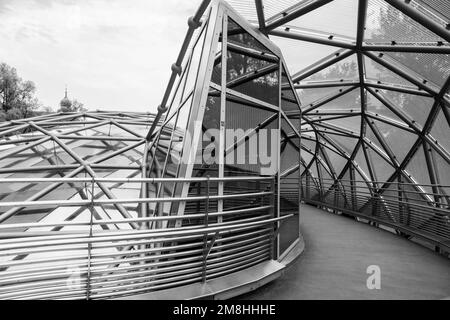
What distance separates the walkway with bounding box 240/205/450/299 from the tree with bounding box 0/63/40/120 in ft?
183

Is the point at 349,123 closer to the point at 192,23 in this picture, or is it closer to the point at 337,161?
the point at 337,161

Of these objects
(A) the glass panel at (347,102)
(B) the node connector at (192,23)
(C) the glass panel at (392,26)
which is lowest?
(A) the glass panel at (347,102)

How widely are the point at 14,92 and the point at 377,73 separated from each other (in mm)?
60259

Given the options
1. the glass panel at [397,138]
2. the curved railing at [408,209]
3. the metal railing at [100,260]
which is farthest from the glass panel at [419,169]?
the metal railing at [100,260]

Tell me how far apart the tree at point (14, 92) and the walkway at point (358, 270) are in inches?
2194

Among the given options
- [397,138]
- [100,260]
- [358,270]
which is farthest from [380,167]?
[100,260]

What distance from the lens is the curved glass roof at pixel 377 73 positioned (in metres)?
8.60

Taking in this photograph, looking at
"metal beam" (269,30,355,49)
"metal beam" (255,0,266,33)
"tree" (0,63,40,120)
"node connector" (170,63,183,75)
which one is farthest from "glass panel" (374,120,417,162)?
"tree" (0,63,40,120)

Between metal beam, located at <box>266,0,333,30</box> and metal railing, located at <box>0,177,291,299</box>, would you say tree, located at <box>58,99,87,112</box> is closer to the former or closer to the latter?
metal beam, located at <box>266,0,333,30</box>

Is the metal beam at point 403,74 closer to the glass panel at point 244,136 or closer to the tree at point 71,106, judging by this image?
the glass panel at point 244,136

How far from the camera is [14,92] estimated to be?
177 ft

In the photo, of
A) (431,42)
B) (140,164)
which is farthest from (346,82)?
(140,164)
